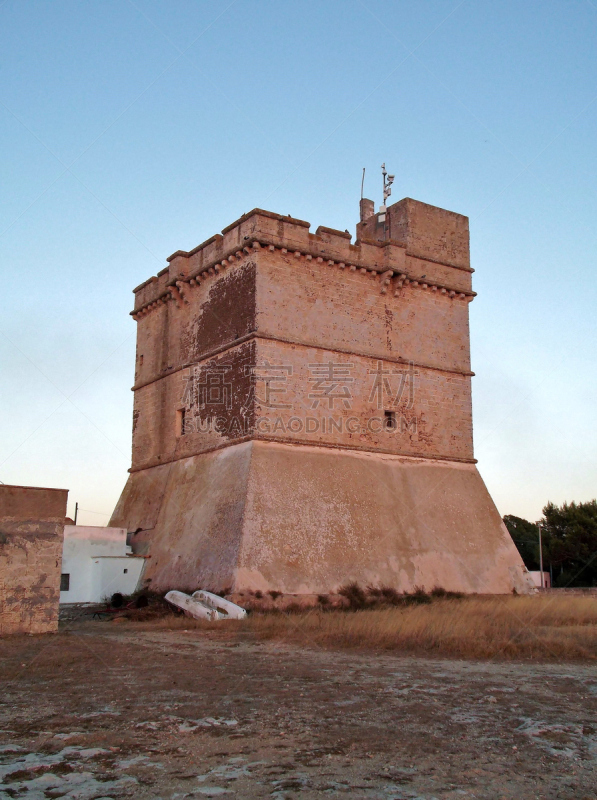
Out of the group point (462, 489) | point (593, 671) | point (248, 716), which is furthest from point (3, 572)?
point (462, 489)

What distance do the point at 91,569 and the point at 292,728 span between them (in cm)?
1455

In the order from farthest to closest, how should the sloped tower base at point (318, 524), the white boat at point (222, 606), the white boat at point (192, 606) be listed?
the sloped tower base at point (318, 524) < the white boat at point (192, 606) < the white boat at point (222, 606)

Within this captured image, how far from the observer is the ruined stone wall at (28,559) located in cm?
1262

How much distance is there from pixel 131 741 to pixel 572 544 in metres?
34.7

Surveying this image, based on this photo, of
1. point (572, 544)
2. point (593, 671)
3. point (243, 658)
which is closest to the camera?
point (593, 671)

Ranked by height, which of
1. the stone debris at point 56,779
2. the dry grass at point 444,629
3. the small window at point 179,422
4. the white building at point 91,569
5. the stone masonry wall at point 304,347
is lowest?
the stone debris at point 56,779

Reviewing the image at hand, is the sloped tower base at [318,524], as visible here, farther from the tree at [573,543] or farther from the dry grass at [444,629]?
the tree at [573,543]

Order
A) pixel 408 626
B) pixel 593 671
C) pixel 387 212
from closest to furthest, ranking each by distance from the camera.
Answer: pixel 593 671
pixel 408 626
pixel 387 212

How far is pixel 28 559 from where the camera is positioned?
42.2 ft

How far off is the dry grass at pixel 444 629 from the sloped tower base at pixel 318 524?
58.5 inches

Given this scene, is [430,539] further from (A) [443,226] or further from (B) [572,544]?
(B) [572,544]

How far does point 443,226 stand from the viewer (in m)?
22.4

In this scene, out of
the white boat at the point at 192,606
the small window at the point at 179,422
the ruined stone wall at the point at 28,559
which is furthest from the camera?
the small window at the point at 179,422

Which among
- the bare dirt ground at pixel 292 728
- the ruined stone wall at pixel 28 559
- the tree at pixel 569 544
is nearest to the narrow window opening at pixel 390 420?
the ruined stone wall at pixel 28 559
